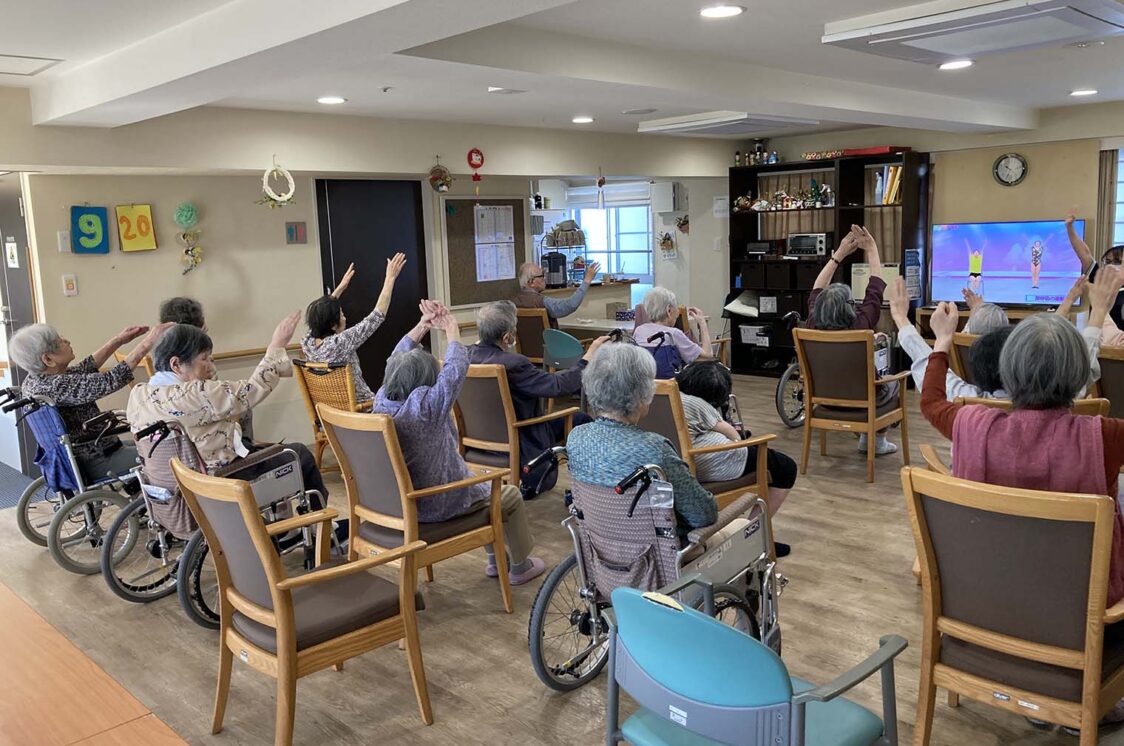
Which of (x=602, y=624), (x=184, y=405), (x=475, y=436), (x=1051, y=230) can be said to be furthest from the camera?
(x=1051, y=230)

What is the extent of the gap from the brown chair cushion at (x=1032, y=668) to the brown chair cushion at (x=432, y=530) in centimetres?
171

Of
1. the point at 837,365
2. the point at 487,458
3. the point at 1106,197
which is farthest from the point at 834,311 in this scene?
the point at 1106,197

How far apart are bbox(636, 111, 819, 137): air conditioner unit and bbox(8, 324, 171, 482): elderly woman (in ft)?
14.6

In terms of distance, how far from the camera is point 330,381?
4922 mm

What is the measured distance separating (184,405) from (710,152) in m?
6.59

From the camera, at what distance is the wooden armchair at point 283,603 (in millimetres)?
2377

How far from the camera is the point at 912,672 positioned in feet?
9.58

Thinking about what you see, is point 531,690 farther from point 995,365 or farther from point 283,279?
point 283,279

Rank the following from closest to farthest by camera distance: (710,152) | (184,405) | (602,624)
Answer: (602,624) → (184,405) → (710,152)

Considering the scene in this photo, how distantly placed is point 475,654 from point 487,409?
141 cm

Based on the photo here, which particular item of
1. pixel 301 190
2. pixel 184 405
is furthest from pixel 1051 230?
pixel 184 405

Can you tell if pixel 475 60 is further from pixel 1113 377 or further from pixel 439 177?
pixel 1113 377

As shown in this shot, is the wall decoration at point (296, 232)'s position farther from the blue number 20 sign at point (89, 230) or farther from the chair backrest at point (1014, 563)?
the chair backrest at point (1014, 563)

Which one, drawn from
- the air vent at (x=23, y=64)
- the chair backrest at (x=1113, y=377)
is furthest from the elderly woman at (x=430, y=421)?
the chair backrest at (x=1113, y=377)
